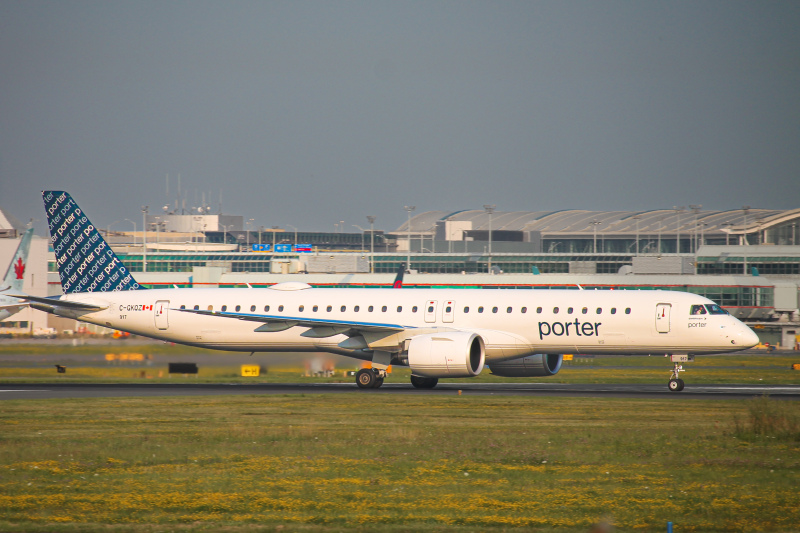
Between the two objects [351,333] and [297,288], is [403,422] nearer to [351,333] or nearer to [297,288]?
[351,333]

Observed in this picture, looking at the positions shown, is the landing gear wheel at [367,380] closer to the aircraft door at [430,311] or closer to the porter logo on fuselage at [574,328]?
the aircraft door at [430,311]

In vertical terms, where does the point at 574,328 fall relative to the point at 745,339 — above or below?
above

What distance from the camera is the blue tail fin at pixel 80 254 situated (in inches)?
1658

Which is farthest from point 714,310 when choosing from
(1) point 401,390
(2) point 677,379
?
(1) point 401,390

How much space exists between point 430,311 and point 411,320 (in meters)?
0.88

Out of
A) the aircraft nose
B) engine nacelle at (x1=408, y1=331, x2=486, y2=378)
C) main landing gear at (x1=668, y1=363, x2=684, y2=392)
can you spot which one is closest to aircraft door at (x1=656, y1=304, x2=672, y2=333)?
main landing gear at (x1=668, y1=363, x2=684, y2=392)

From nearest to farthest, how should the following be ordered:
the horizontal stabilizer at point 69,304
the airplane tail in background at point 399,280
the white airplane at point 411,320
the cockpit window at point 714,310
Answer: the white airplane at point 411,320
the cockpit window at point 714,310
the horizontal stabilizer at point 69,304
the airplane tail in background at point 399,280

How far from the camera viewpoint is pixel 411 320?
37.2m

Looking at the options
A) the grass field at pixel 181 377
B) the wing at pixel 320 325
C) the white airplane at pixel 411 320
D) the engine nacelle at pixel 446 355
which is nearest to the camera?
the engine nacelle at pixel 446 355

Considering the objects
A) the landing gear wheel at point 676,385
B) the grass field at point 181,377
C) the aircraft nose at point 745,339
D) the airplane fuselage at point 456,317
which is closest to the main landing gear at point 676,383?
the landing gear wheel at point 676,385

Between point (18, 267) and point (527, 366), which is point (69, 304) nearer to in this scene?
point (527, 366)

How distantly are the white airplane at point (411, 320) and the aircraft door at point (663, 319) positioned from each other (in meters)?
0.04

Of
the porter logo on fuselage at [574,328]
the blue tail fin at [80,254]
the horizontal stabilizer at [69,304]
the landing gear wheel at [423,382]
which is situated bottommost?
the landing gear wheel at [423,382]

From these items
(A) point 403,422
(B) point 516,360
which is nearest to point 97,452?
(A) point 403,422
